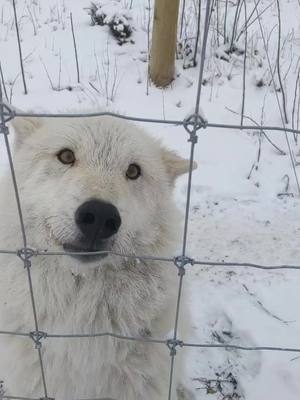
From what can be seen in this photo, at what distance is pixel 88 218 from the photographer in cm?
206

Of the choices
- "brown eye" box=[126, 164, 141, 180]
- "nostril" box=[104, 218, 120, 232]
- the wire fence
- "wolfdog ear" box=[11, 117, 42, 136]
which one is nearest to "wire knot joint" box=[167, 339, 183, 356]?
the wire fence

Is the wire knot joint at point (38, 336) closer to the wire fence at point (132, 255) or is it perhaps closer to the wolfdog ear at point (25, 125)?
the wire fence at point (132, 255)

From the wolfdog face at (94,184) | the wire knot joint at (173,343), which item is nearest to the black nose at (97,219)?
the wolfdog face at (94,184)

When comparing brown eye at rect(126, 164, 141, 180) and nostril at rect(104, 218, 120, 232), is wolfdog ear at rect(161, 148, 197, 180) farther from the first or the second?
nostril at rect(104, 218, 120, 232)

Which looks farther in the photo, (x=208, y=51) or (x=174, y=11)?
(x=208, y=51)

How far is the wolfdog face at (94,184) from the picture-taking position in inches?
84.1

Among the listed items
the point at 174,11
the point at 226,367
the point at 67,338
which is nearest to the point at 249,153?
the point at 174,11

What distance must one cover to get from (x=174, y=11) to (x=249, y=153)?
4.70 ft

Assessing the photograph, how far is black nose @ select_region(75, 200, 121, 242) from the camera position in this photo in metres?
2.05

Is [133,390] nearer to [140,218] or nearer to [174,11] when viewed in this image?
[140,218]

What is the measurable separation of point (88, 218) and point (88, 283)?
0.50m

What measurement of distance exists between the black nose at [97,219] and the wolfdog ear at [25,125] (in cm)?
70

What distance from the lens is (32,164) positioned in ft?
8.20

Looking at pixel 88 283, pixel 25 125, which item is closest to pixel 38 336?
pixel 88 283
